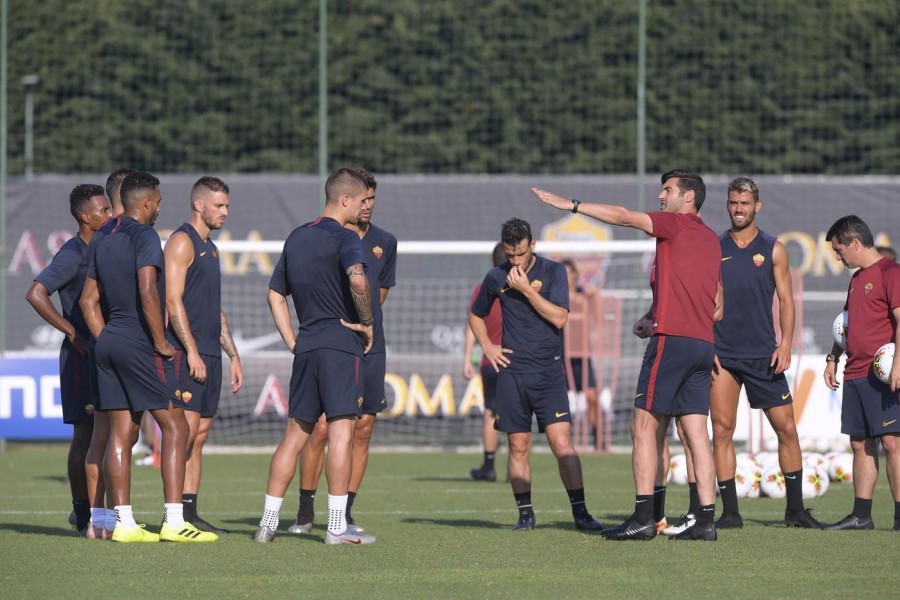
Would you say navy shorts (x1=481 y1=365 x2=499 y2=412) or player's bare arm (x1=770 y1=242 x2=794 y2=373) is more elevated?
player's bare arm (x1=770 y1=242 x2=794 y2=373)

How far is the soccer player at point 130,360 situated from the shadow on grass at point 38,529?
0.86 meters

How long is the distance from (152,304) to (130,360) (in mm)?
397

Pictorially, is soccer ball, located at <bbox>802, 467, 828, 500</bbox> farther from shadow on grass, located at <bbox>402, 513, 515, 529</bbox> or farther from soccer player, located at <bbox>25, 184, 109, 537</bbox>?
soccer player, located at <bbox>25, 184, 109, 537</bbox>

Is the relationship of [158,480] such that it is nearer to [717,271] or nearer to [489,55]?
[717,271]

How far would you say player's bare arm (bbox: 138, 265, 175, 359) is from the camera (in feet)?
27.6

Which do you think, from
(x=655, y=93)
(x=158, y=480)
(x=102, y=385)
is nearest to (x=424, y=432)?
(x=158, y=480)

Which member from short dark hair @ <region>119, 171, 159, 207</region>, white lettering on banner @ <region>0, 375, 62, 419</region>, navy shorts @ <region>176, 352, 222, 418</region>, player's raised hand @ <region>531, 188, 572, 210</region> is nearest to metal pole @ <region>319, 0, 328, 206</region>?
white lettering on banner @ <region>0, 375, 62, 419</region>

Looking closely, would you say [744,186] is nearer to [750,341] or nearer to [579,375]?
[750,341]

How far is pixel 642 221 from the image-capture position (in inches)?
320

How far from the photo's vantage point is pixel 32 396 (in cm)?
1667

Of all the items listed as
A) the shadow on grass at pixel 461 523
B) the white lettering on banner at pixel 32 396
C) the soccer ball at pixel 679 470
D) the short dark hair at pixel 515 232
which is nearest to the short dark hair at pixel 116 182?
the short dark hair at pixel 515 232

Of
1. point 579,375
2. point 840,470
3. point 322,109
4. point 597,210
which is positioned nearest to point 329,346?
point 597,210

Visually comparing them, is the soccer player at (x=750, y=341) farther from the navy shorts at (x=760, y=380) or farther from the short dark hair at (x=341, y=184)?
the short dark hair at (x=341, y=184)

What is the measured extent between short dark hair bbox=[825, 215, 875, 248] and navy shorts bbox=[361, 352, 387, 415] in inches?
129
